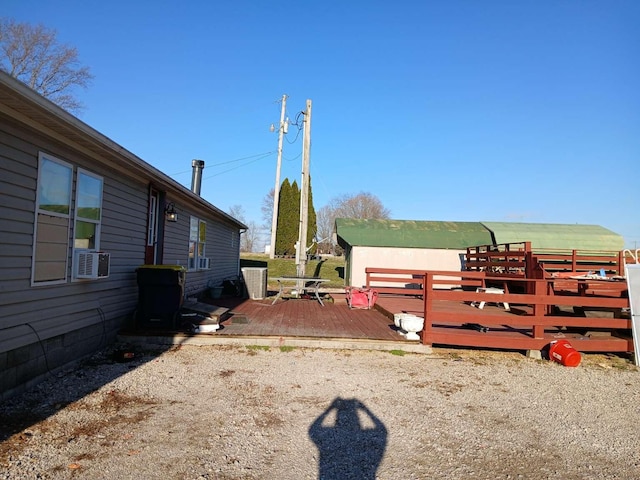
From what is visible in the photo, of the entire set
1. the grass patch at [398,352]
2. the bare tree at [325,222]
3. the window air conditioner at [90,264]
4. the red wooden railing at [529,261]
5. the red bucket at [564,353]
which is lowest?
the grass patch at [398,352]

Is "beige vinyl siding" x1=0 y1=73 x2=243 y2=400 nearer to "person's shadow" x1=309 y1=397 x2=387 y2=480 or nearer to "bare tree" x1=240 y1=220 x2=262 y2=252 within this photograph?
"person's shadow" x1=309 y1=397 x2=387 y2=480

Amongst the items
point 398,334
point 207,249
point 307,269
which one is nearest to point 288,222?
point 307,269

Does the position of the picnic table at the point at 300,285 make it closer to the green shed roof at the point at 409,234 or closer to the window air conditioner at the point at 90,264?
the window air conditioner at the point at 90,264

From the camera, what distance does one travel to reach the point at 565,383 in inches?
206

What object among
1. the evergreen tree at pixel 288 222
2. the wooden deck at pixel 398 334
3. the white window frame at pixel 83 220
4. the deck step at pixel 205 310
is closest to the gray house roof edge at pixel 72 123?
the white window frame at pixel 83 220

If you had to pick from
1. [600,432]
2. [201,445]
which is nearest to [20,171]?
Answer: [201,445]

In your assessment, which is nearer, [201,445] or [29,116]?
[201,445]

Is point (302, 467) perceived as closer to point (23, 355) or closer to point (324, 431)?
point (324, 431)

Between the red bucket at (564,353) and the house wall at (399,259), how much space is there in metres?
9.87

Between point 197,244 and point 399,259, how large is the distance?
830 cm

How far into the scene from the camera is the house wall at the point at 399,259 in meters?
16.1

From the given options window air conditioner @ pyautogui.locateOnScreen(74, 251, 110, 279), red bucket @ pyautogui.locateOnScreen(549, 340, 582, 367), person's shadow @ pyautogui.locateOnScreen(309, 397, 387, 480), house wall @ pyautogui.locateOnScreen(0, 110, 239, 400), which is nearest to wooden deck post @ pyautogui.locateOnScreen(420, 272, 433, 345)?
red bucket @ pyautogui.locateOnScreen(549, 340, 582, 367)

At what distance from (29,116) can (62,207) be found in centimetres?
115

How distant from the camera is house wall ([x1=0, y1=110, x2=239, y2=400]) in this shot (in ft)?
13.2
